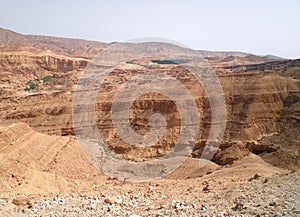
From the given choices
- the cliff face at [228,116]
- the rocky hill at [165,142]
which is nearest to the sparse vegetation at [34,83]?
the rocky hill at [165,142]

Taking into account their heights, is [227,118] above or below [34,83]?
above

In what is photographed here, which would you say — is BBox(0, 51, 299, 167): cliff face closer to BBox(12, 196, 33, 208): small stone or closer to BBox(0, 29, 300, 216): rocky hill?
BBox(0, 29, 300, 216): rocky hill

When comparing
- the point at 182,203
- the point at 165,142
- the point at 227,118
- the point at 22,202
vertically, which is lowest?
the point at 165,142

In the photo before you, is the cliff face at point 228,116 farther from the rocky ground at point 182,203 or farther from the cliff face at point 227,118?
the rocky ground at point 182,203

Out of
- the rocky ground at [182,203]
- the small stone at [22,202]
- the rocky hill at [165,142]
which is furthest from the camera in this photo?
the rocky hill at [165,142]

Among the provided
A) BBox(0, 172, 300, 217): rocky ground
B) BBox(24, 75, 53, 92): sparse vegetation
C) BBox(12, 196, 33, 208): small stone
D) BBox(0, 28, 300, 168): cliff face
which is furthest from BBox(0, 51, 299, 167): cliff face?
BBox(24, 75, 53, 92): sparse vegetation

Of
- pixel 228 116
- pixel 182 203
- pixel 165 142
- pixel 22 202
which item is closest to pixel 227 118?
pixel 228 116

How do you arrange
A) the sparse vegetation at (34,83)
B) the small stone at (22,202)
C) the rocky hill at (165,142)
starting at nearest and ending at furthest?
1. the small stone at (22,202)
2. the rocky hill at (165,142)
3. the sparse vegetation at (34,83)

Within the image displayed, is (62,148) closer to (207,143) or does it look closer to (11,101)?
(207,143)

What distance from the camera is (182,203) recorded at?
9.51 metres

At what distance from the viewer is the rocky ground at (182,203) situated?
8312 millimetres

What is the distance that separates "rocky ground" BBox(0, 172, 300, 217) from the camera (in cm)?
831

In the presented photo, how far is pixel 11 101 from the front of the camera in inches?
1462

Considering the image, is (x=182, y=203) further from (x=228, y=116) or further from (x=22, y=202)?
(x=228, y=116)
